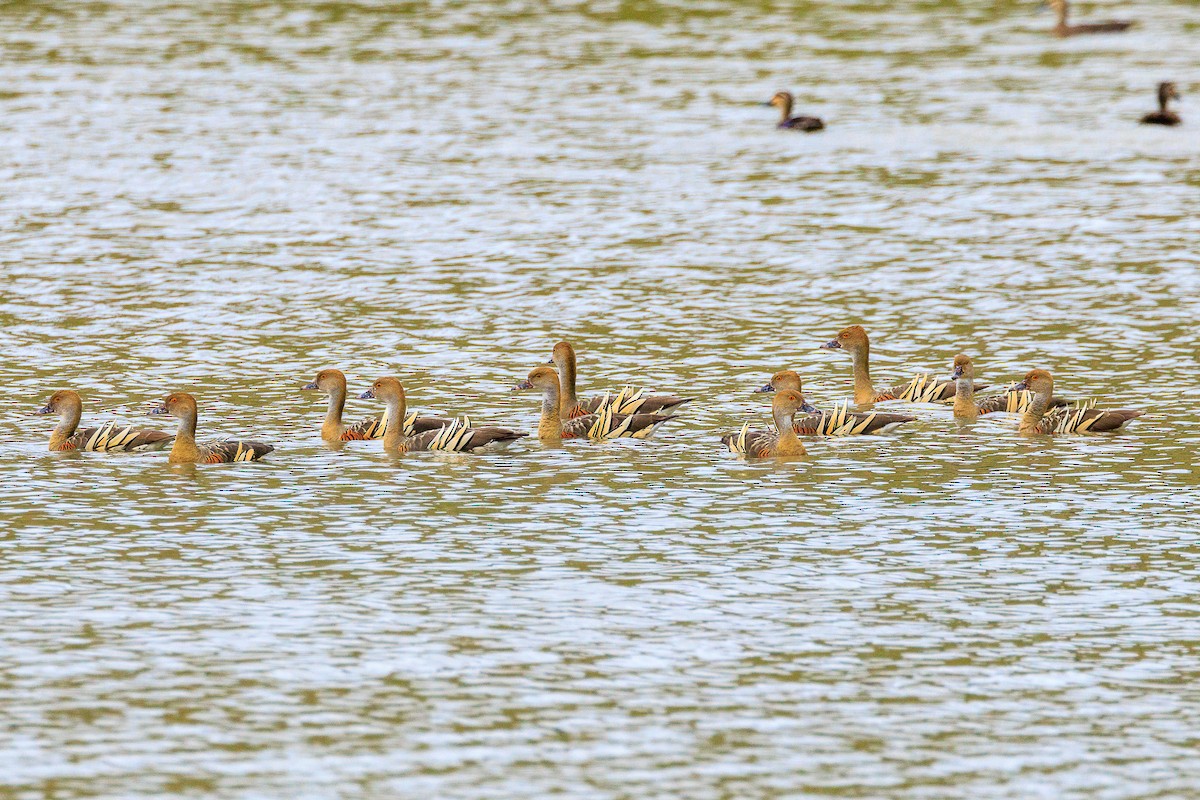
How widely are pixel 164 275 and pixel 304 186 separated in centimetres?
637

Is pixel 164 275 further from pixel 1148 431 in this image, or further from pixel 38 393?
pixel 1148 431

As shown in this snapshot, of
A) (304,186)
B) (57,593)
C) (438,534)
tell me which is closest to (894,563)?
(438,534)

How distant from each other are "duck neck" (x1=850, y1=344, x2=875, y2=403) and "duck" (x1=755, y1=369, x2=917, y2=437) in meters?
1.50

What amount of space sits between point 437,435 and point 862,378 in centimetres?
551

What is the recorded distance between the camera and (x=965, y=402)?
2319 centimetres

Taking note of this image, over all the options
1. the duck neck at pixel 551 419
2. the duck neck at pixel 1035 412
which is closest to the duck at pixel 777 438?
the duck neck at pixel 551 419

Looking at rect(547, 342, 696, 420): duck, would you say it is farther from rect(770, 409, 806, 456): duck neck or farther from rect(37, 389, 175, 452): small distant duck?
rect(37, 389, 175, 452): small distant duck

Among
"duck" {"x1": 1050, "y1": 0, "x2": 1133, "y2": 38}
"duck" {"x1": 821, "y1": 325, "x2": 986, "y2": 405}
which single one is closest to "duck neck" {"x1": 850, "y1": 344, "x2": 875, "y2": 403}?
"duck" {"x1": 821, "y1": 325, "x2": 986, "y2": 405}

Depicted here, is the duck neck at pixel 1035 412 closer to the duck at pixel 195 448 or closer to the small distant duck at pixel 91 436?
the duck at pixel 195 448

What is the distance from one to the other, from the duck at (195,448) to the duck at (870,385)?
707 centimetres

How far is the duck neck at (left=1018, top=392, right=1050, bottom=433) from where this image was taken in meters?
22.2

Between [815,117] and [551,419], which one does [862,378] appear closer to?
[551,419]

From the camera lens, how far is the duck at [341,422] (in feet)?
71.8

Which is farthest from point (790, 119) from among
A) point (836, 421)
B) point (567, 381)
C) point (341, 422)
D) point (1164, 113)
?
point (341, 422)
